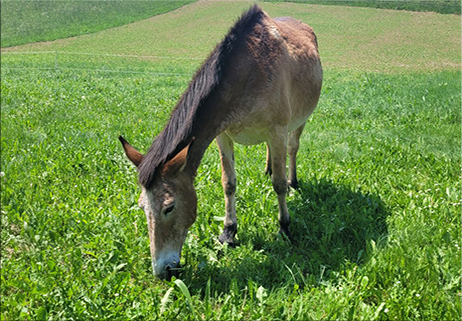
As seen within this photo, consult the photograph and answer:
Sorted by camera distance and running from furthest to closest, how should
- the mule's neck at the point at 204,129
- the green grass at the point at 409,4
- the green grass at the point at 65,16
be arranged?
the green grass at the point at 65,16 < the green grass at the point at 409,4 < the mule's neck at the point at 204,129

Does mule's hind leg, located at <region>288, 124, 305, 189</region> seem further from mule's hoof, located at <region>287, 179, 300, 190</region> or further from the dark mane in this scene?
the dark mane

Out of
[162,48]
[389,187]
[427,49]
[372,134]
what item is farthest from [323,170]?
[162,48]

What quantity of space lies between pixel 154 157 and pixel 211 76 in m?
1.05

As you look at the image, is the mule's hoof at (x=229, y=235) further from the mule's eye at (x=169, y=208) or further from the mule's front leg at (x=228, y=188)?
the mule's eye at (x=169, y=208)

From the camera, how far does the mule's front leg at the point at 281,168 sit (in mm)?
4359

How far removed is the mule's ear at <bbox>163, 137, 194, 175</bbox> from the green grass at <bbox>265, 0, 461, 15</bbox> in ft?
102

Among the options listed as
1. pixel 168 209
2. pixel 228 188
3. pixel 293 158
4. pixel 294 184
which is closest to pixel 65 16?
pixel 293 158

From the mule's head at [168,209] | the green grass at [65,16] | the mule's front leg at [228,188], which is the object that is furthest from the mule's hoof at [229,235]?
the green grass at [65,16]

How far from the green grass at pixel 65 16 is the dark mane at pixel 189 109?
3886 cm

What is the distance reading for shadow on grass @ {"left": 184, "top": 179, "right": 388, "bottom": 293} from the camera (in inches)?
146

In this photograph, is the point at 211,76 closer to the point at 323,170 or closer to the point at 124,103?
the point at 323,170

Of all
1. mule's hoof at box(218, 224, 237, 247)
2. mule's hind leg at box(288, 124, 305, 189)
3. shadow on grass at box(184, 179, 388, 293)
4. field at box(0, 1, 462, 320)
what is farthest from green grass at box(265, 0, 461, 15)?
mule's hoof at box(218, 224, 237, 247)

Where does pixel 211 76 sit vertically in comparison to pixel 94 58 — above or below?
above

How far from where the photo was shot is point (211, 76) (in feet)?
12.4
